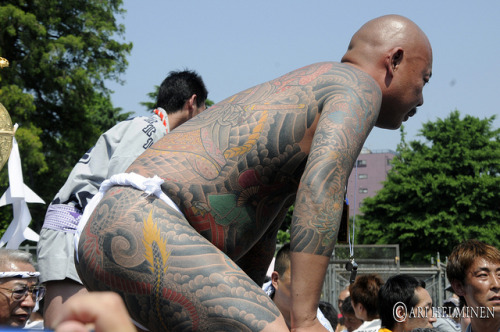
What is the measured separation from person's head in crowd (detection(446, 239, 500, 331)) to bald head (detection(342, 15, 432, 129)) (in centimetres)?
195

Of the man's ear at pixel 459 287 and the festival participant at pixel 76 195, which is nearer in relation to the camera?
the festival participant at pixel 76 195

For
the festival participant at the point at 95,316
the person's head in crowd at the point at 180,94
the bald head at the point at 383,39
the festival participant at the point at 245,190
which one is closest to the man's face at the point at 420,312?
the person's head in crowd at the point at 180,94

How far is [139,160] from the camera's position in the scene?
242 centimetres

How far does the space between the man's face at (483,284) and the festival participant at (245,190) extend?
6.29ft

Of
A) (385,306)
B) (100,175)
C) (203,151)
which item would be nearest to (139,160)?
(203,151)

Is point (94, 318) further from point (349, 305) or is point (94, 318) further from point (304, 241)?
point (349, 305)

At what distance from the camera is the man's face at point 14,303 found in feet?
13.9

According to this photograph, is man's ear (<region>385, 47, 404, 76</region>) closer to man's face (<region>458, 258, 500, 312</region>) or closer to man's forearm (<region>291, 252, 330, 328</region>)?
man's forearm (<region>291, 252, 330, 328</region>)

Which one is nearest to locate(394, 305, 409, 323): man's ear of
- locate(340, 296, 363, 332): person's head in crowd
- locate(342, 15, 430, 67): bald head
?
locate(340, 296, 363, 332): person's head in crowd

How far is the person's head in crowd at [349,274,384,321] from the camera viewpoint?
20.6ft

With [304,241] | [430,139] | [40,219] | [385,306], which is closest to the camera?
[304,241]

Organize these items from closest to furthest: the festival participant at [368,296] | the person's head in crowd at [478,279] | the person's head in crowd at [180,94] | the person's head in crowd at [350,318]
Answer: the person's head in crowd at [478,279]
the person's head in crowd at [180,94]
the festival participant at [368,296]
the person's head in crowd at [350,318]

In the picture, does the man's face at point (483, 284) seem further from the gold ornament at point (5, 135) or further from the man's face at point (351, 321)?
the man's face at point (351, 321)

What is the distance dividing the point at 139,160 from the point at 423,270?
17565 millimetres
